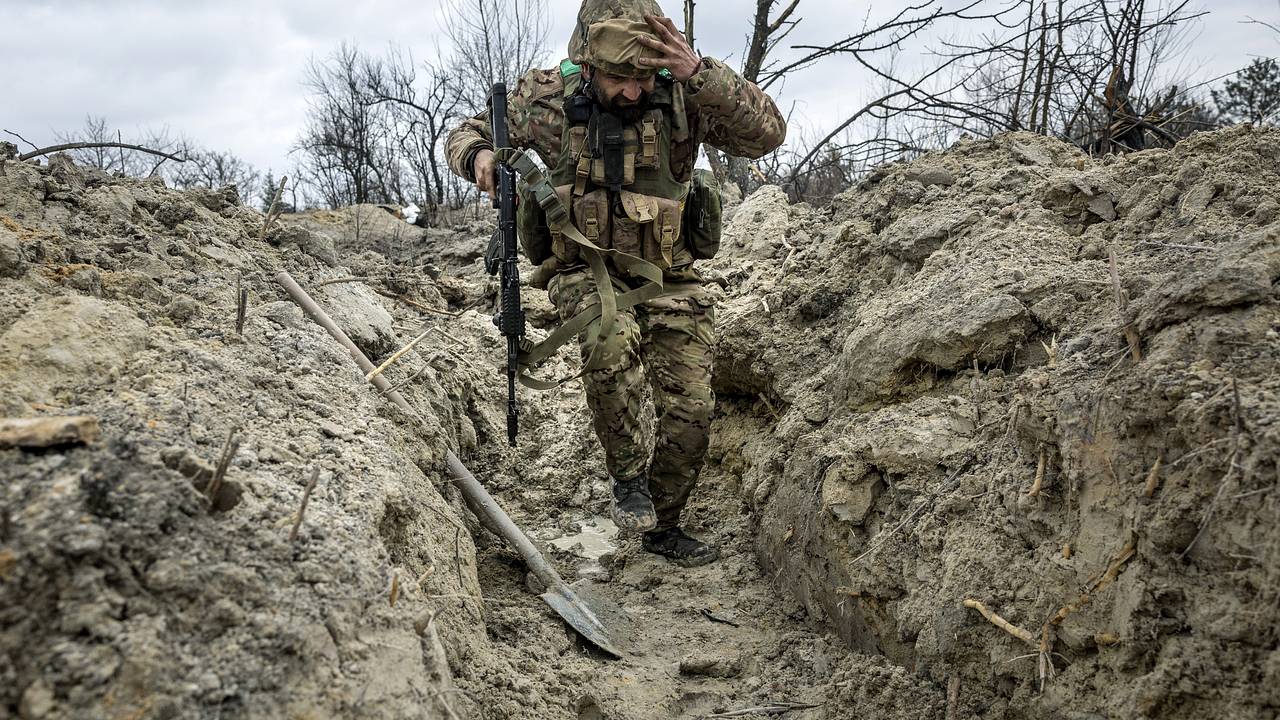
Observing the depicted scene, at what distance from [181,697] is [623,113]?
266 cm

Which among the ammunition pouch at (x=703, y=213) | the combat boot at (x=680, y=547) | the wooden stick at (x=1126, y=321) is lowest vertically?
the combat boot at (x=680, y=547)

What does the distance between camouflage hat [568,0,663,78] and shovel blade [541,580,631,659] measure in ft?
6.53

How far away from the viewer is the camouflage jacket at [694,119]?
338 cm

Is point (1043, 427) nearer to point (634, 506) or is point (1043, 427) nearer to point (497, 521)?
point (634, 506)

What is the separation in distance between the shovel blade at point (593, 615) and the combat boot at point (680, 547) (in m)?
0.46

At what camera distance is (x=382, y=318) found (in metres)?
3.88

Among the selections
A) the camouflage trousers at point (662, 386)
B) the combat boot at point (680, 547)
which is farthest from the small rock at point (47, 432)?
the combat boot at point (680, 547)

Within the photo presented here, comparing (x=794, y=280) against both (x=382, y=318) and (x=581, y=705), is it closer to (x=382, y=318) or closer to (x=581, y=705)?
(x=382, y=318)

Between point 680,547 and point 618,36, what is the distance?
2125mm

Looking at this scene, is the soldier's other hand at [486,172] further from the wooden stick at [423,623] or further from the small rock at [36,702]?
the small rock at [36,702]

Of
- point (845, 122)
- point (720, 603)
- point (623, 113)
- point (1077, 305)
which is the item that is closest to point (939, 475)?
point (1077, 305)

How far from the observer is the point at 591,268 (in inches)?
138

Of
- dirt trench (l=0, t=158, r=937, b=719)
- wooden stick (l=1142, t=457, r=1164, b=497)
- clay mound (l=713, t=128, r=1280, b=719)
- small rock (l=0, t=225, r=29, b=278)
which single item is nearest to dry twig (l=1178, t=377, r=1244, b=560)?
clay mound (l=713, t=128, r=1280, b=719)

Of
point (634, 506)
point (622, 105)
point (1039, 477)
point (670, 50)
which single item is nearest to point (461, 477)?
point (634, 506)
